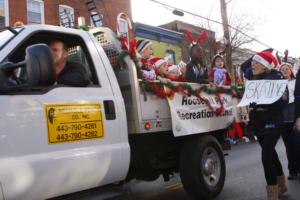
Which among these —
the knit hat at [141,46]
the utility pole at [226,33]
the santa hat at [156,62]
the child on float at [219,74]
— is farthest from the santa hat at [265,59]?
the utility pole at [226,33]

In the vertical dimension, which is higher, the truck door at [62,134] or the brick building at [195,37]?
the brick building at [195,37]

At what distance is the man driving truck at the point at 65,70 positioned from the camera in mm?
4320

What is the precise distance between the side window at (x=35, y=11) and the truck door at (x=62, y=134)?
56.1 feet

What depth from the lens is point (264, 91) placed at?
5.71 metres

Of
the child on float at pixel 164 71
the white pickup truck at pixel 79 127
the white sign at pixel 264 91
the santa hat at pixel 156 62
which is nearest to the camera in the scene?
the white pickup truck at pixel 79 127

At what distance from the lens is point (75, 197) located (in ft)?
13.5

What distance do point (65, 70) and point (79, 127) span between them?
660mm

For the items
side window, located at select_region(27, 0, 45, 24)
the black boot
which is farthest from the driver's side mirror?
side window, located at select_region(27, 0, 45, 24)

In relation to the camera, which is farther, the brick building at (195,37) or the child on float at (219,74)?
the brick building at (195,37)

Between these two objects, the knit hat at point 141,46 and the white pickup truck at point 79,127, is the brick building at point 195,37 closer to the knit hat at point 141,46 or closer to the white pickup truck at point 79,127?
the knit hat at point 141,46

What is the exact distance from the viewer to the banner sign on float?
5.48m

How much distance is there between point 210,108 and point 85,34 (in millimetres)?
2192

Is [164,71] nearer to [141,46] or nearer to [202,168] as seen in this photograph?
[141,46]

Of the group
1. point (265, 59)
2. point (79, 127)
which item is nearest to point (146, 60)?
point (265, 59)
